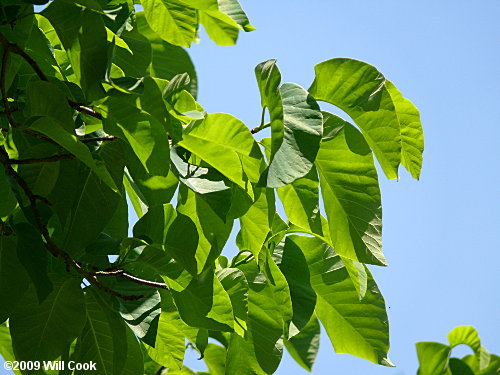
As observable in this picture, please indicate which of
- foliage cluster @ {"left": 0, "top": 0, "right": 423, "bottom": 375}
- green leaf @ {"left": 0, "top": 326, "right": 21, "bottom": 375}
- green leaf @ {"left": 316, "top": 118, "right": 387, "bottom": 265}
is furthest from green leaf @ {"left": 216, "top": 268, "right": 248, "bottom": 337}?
green leaf @ {"left": 0, "top": 326, "right": 21, "bottom": 375}

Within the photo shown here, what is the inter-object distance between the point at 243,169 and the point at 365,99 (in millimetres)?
111

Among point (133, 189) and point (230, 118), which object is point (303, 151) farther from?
point (133, 189)

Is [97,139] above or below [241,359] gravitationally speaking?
above

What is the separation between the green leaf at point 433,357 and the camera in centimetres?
98

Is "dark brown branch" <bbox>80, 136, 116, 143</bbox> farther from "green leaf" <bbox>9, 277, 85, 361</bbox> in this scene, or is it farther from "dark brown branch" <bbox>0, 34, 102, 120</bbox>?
"green leaf" <bbox>9, 277, 85, 361</bbox>

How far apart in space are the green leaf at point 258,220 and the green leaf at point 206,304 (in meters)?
0.05

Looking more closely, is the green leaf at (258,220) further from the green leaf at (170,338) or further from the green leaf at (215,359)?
the green leaf at (215,359)

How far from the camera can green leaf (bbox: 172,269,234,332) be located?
23.2 inches

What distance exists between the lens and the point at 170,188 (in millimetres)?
605

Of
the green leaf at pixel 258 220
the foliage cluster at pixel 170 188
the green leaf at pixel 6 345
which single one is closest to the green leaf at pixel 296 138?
the foliage cluster at pixel 170 188

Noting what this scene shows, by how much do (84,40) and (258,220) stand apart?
21 cm

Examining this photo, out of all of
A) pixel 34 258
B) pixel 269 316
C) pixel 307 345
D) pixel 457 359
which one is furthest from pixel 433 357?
pixel 34 258

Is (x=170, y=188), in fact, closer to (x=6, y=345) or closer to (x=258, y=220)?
(x=258, y=220)

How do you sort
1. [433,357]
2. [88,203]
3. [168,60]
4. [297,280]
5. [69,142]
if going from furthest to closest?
[433,357], [168,60], [297,280], [88,203], [69,142]
